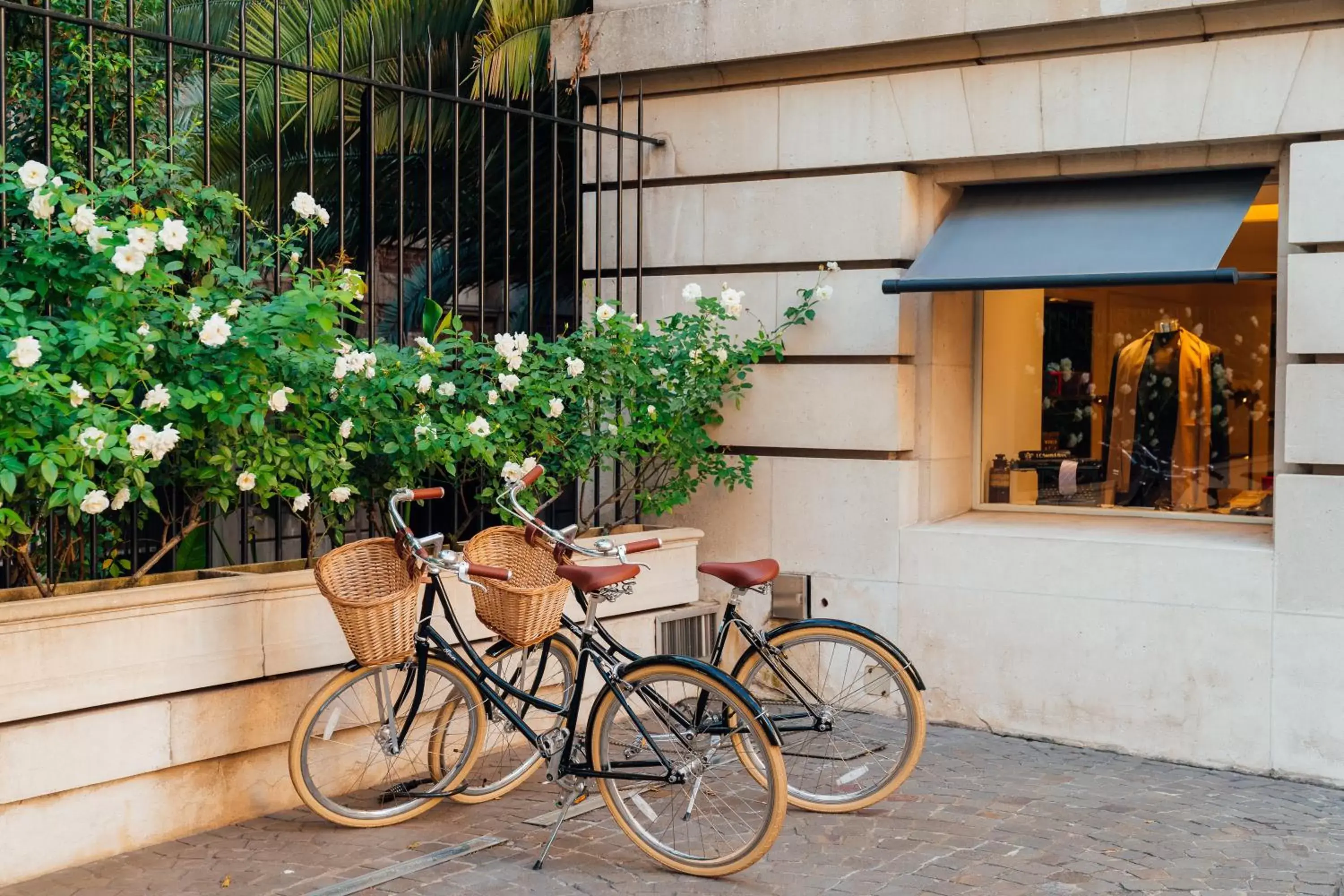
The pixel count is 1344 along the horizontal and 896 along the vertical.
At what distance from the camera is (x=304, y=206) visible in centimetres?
602

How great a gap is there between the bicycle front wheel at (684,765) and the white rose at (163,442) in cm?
182

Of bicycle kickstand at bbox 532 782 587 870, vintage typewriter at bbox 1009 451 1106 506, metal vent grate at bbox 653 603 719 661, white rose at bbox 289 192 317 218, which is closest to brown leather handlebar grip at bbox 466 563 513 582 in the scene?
bicycle kickstand at bbox 532 782 587 870

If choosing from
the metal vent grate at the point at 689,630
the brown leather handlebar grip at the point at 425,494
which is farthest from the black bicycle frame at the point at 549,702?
the metal vent grate at the point at 689,630

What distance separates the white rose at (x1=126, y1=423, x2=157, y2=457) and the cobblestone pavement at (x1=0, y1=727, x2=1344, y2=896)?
1.57m

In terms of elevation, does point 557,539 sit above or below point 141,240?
below

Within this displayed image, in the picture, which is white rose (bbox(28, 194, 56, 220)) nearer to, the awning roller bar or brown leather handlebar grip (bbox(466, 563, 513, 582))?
brown leather handlebar grip (bbox(466, 563, 513, 582))


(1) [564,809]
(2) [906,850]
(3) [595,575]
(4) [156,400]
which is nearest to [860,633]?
(2) [906,850]

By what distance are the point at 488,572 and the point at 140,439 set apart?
51.8 inches

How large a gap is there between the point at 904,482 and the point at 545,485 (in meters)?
2.09

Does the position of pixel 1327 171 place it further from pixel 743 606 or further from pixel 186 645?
pixel 186 645

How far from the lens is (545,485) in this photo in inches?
285

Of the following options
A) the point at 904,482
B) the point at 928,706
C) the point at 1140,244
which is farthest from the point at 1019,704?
the point at 1140,244

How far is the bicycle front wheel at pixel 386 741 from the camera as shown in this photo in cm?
570

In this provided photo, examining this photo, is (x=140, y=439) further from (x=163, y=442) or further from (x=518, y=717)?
(x=518, y=717)
